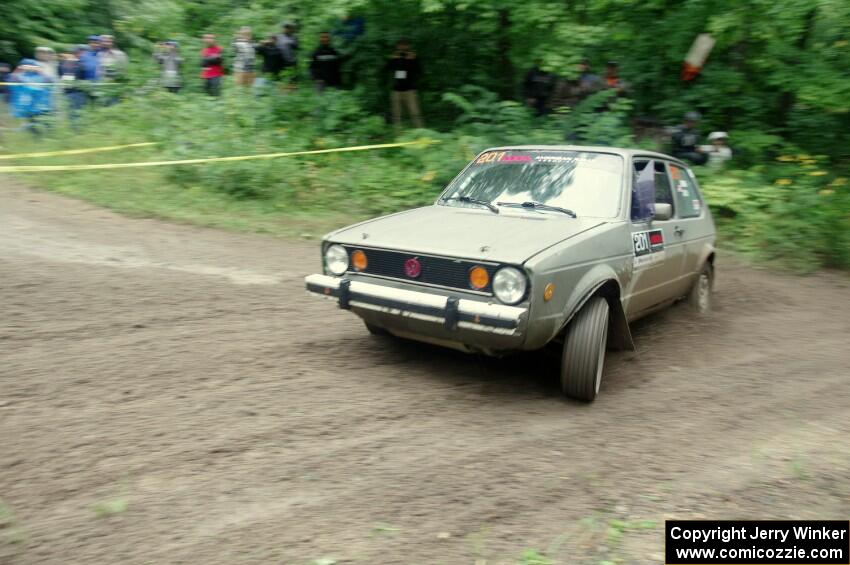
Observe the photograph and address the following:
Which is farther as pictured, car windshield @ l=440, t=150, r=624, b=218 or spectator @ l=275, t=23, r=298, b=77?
spectator @ l=275, t=23, r=298, b=77

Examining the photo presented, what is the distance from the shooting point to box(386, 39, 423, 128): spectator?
13023 millimetres

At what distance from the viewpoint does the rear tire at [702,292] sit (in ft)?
22.5

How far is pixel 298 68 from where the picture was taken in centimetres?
1366

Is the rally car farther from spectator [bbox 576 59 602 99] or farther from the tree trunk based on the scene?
spectator [bbox 576 59 602 99]

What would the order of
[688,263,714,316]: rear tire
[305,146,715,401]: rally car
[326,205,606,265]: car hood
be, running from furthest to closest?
[688,263,714,316]: rear tire → [326,205,606,265]: car hood → [305,146,715,401]: rally car

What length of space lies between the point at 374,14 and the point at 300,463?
1068cm

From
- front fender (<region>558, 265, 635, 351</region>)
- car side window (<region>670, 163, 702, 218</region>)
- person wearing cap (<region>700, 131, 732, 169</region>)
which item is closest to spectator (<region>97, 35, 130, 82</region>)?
person wearing cap (<region>700, 131, 732, 169</region>)

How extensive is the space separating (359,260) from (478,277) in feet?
3.07

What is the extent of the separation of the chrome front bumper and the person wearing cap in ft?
28.9

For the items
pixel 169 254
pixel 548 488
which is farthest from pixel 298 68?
pixel 548 488

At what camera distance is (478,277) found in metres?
4.19

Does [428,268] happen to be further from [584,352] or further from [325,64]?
[325,64]

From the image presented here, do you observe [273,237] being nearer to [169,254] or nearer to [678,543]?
[169,254]

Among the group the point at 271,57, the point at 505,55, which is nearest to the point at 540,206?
the point at 505,55
